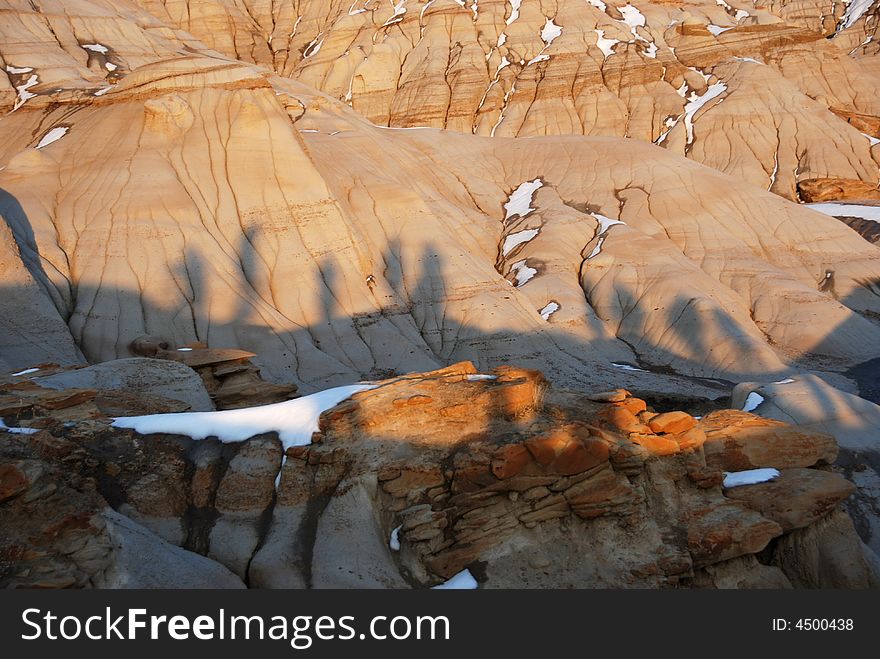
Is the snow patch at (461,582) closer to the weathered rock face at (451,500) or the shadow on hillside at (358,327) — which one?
the weathered rock face at (451,500)

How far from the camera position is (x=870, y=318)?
4653cm

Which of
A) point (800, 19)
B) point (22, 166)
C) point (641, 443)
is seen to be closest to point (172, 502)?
point (641, 443)

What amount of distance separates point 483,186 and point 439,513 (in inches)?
1837

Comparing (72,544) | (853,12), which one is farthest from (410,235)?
(853,12)

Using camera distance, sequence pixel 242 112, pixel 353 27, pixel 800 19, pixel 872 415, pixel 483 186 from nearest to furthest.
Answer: pixel 872 415 < pixel 242 112 < pixel 483 186 < pixel 353 27 < pixel 800 19

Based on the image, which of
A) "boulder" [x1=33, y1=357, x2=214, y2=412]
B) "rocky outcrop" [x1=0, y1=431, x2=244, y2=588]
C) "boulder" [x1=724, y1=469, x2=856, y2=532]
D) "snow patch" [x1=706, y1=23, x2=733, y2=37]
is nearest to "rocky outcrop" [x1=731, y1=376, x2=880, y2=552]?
"boulder" [x1=724, y1=469, x2=856, y2=532]

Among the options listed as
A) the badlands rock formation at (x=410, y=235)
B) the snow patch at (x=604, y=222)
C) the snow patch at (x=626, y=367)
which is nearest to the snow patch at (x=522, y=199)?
the badlands rock formation at (x=410, y=235)

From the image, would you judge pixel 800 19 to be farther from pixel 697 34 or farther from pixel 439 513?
pixel 439 513

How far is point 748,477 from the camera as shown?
1822 centimetres

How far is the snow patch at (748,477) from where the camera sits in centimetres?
1797

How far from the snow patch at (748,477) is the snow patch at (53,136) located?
39922 millimetres

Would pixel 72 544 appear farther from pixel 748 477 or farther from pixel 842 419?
pixel 842 419

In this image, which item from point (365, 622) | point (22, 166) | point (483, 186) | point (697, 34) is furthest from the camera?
point (697, 34)

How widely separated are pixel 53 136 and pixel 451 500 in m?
39.0
